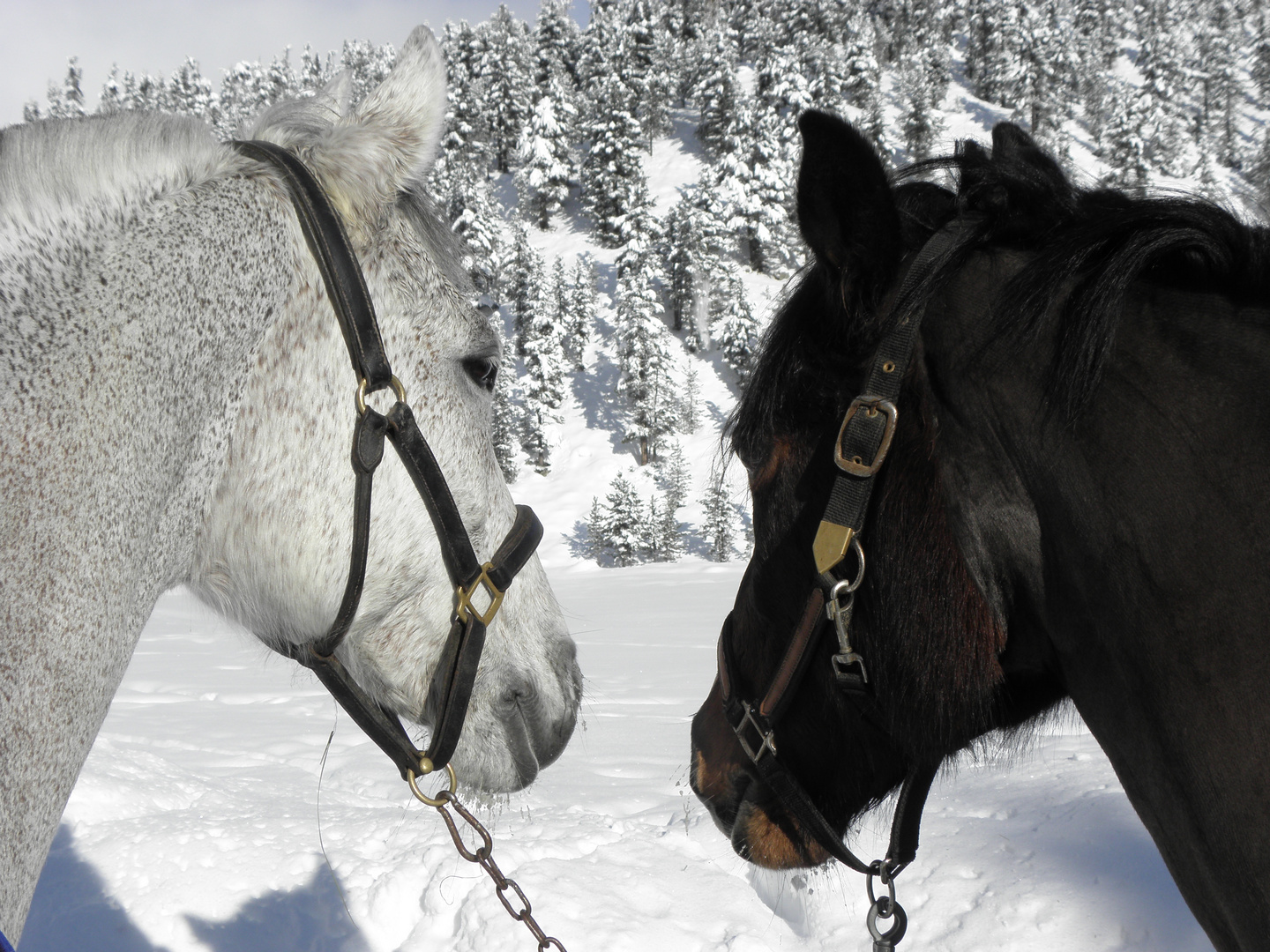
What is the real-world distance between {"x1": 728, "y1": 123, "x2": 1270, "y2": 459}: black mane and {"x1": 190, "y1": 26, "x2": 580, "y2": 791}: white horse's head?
621mm

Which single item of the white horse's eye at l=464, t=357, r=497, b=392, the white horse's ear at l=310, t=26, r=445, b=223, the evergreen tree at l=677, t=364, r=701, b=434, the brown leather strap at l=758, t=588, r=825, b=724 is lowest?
the evergreen tree at l=677, t=364, r=701, b=434

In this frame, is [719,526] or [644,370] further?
[644,370]

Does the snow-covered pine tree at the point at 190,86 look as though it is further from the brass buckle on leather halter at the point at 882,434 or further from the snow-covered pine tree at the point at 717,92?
the brass buckle on leather halter at the point at 882,434

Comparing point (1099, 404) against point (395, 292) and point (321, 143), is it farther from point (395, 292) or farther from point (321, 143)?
point (321, 143)

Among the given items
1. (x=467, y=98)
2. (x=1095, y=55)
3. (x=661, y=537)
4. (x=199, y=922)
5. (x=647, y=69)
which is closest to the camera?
(x=199, y=922)

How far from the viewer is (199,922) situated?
324cm

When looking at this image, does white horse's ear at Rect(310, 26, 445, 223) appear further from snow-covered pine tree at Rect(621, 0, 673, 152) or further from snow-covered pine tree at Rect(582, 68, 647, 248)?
snow-covered pine tree at Rect(621, 0, 673, 152)

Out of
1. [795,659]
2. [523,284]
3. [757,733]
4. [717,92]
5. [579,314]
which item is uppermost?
[717,92]

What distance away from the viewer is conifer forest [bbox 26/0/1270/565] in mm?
36594

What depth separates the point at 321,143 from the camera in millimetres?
1561

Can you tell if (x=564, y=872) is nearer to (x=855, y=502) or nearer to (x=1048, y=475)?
(x=855, y=502)

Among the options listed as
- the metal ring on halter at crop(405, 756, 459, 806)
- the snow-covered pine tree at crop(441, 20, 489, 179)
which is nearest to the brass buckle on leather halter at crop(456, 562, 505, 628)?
the metal ring on halter at crop(405, 756, 459, 806)

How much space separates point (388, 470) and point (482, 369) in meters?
0.34

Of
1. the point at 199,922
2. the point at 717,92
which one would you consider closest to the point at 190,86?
the point at 717,92
